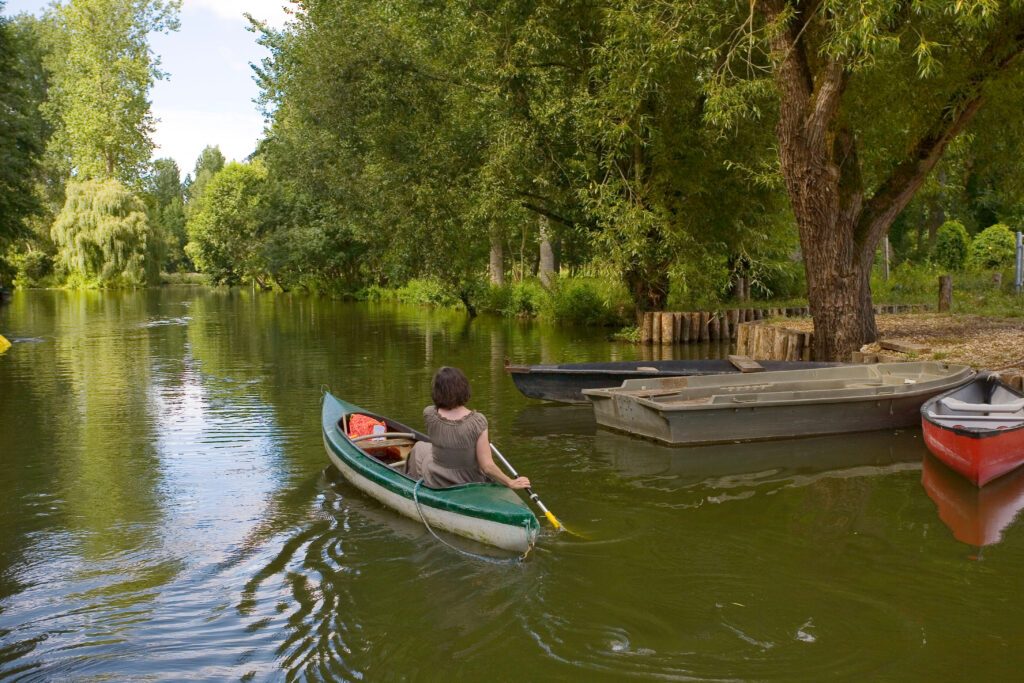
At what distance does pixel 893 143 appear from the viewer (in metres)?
15.9

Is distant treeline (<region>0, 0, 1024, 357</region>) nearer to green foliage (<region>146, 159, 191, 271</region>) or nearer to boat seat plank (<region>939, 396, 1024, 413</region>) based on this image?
boat seat plank (<region>939, 396, 1024, 413</region>)

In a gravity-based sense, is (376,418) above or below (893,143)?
below

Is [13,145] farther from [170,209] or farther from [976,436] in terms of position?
[170,209]

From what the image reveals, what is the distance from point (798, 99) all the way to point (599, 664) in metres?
10.7

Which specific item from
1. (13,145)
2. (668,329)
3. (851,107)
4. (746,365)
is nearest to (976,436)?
(746,365)

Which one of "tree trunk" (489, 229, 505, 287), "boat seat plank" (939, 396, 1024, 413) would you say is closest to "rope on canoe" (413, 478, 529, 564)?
"boat seat plank" (939, 396, 1024, 413)

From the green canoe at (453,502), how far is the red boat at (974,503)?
364cm

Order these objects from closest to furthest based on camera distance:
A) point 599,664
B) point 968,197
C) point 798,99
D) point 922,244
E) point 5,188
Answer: point 599,664 → point 798,99 → point 5,188 → point 968,197 → point 922,244

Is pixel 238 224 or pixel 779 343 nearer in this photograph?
pixel 779 343

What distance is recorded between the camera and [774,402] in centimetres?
1080

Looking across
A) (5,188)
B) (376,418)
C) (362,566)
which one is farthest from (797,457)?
(5,188)

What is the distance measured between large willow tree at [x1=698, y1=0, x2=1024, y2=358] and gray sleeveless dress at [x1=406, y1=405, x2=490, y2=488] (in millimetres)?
7851

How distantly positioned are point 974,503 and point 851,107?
825 centimetres

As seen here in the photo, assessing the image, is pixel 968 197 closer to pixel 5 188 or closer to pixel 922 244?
pixel 922 244
